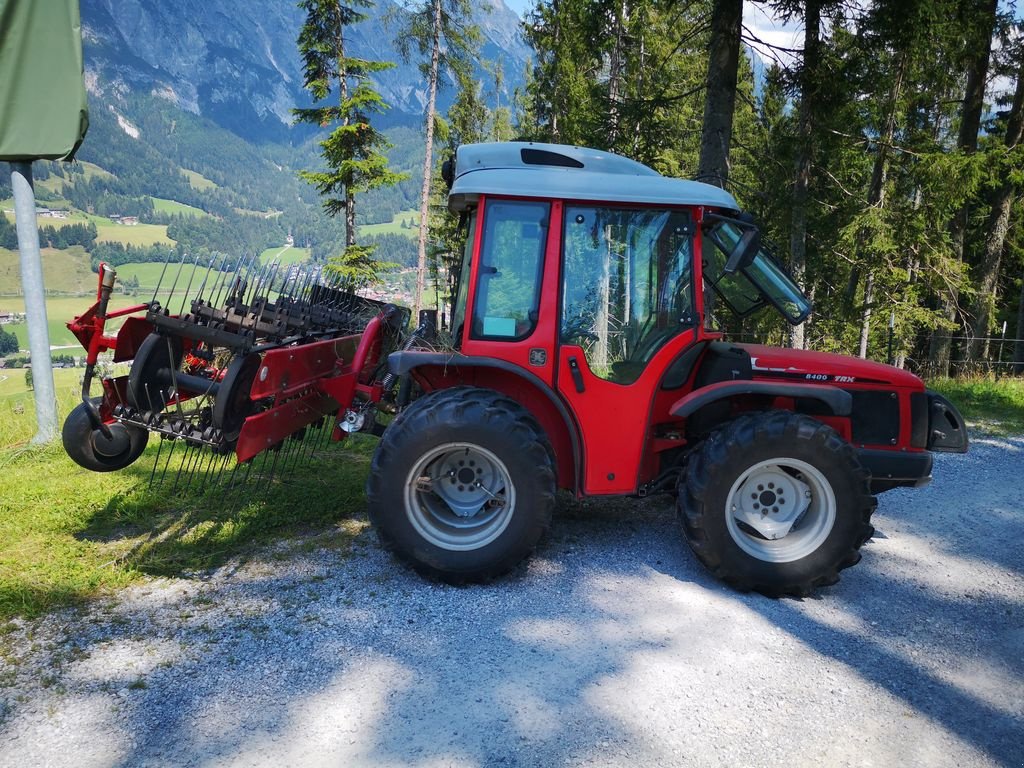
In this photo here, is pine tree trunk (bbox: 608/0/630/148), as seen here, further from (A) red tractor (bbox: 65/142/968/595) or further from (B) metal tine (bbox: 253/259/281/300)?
(A) red tractor (bbox: 65/142/968/595)

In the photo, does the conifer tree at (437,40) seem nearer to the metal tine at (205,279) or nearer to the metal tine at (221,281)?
the metal tine at (221,281)

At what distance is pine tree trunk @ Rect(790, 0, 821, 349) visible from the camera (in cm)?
922

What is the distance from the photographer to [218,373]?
4.30 metres

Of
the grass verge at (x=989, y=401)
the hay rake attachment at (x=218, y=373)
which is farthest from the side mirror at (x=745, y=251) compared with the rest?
the grass verge at (x=989, y=401)

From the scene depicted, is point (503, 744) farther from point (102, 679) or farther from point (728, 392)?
point (728, 392)

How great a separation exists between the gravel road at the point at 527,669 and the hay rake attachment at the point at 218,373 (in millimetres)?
863

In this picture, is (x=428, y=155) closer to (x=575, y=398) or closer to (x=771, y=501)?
(x=575, y=398)

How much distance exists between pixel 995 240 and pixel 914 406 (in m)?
13.5

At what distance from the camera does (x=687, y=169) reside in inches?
893

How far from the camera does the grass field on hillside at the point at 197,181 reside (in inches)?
5522

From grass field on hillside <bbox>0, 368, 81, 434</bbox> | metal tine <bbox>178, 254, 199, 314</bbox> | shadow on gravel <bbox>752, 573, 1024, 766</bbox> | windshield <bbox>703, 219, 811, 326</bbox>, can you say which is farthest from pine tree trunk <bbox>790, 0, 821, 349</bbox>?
grass field on hillside <bbox>0, 368, 81, 434</bbox>

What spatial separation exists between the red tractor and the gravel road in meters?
0.36

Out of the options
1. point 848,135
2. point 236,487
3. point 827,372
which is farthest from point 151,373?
point 848,135

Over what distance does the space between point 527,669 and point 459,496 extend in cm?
124
